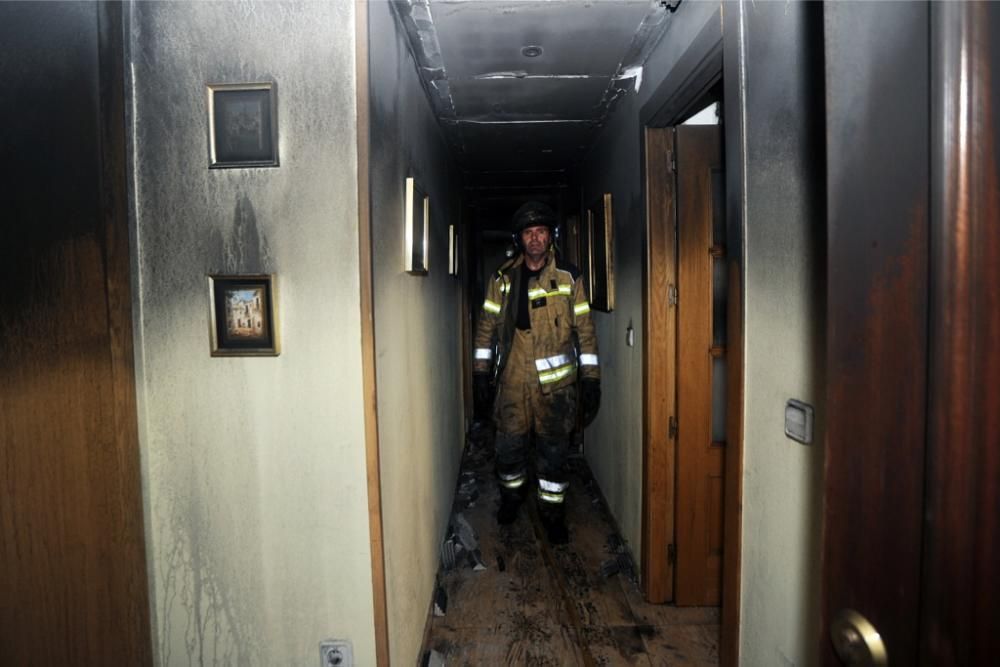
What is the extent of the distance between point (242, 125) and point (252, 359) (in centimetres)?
68

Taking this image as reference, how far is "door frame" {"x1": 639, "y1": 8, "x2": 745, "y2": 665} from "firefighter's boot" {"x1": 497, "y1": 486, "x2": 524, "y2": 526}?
1.10 metres

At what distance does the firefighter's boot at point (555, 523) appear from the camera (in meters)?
3.34

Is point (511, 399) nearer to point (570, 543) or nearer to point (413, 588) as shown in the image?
point (570, 543)

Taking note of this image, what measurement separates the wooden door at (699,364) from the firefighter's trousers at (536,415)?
3.29ft

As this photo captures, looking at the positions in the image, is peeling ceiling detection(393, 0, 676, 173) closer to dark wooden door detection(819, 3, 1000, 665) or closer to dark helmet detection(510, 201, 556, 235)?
dark helmet detection(510, 201, 556, 235)

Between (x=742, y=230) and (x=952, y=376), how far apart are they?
1009 millimetres

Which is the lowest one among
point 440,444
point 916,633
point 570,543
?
point 570,543

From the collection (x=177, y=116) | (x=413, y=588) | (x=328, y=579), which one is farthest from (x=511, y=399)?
(x=177, y=116)

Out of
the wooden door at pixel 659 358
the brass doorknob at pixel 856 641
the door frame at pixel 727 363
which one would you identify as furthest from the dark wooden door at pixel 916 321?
the wooden door at pixel 659 358

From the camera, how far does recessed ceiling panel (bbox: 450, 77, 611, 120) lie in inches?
114

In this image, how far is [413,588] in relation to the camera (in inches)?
83.4

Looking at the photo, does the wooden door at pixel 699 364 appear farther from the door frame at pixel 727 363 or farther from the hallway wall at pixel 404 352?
the hallway wall at pixel 404 352

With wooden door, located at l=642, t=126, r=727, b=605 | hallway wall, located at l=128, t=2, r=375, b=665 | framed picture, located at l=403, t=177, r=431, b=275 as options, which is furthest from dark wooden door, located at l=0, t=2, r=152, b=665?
wooden door, located at l=642, t=126, r=727, b=605

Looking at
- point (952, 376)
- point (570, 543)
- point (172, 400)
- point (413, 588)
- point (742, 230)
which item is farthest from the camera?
point (570, 543)
